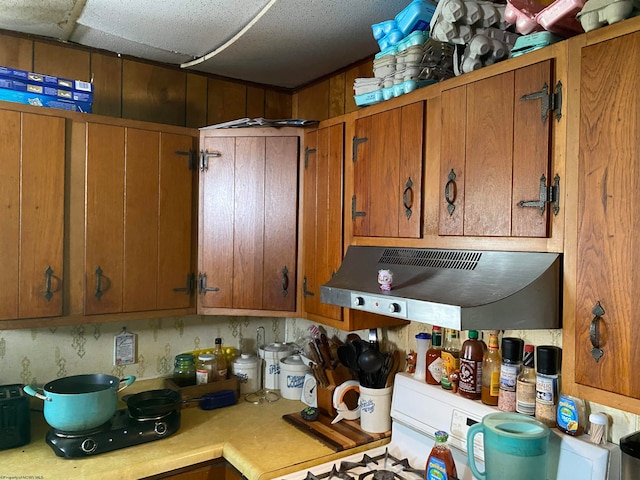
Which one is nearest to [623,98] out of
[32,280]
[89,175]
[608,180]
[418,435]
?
[608,180]

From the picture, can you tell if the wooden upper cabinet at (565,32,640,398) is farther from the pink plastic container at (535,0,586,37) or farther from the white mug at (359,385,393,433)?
the white mug at (359,385,393,433)

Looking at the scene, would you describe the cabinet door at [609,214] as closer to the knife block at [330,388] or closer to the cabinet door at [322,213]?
the cabinet door at [322,213]

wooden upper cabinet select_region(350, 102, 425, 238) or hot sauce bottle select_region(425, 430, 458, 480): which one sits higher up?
wooden upper cabinet select_region(350, 102, 425, 238)

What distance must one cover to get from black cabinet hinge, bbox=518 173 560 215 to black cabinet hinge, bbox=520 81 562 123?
150 mm

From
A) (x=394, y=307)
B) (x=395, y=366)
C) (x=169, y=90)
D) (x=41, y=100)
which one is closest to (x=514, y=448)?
(x=394, y=307)

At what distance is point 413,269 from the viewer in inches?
60.1

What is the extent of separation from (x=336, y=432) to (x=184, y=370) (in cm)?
86

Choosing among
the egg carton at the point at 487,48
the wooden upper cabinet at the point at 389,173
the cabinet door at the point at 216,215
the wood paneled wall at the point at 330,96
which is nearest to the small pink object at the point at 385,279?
the wooden upper cabinet at the point at 389,173

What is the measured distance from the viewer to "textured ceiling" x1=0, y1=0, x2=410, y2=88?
1773 mm

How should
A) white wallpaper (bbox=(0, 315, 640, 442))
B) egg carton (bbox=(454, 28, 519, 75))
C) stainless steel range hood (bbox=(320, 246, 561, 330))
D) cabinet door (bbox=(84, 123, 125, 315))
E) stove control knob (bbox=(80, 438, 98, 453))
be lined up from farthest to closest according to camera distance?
white wallpaper (bbox=(0, 315, 640, 442)) < cabinet door (bbox=(84, 123, 125, 315)) < stove control knob (bbox=(80, 438, 98, 453)) < egg carton (bbox=(454, 28, 519, 75)) < stainless steel range hood (bbox=(320, 246, 561, 330))

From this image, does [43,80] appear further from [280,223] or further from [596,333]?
[596,333]

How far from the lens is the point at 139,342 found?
236 centimetres

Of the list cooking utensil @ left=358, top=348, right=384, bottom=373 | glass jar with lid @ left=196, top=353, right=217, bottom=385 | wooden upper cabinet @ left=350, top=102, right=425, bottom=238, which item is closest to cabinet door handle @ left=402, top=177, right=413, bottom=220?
wooden upper cabinet @ left=350, top=102, right=425, bottom=238

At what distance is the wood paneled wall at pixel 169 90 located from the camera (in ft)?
6.84
